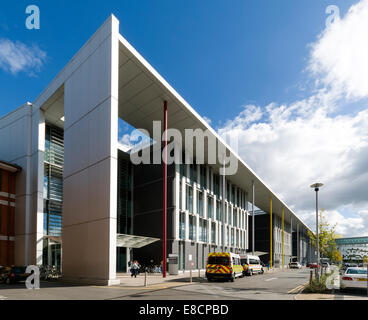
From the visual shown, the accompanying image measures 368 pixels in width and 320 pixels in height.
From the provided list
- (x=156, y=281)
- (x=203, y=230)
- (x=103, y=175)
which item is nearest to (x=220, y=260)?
(x=156, y=281)

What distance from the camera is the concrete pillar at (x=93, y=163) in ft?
68.0

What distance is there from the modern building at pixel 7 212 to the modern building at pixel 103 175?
52 cm

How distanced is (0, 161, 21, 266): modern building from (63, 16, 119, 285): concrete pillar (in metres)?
9.20

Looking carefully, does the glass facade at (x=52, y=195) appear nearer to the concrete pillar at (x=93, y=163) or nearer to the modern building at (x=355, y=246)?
the concrete pillar at (x=93, y=163)

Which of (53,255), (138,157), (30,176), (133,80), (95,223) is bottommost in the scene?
(53,255)

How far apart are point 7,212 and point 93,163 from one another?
14.3 meters

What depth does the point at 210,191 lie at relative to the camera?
45938mm

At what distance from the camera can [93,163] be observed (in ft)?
74.9

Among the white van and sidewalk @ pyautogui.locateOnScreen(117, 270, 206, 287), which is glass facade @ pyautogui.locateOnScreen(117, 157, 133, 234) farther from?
the white van

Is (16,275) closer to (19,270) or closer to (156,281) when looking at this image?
(19,270)
